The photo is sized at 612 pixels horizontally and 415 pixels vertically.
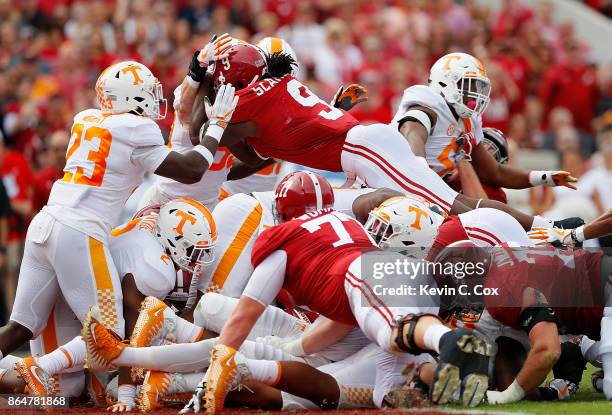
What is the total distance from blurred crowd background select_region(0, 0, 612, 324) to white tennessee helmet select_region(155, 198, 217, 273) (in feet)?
16.1

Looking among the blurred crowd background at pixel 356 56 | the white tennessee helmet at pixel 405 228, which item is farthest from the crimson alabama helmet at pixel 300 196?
the blurred crowd background at pixel 356 56

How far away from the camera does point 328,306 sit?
20.0 feet

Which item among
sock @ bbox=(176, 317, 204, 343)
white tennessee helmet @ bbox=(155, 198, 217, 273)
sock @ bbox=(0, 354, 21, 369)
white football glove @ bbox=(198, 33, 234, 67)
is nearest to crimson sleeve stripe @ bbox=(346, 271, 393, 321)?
sock @ bbox=(176, 317, 204, 343)

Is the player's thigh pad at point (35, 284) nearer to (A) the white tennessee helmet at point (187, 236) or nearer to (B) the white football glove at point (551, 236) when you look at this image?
(A) the white tennessee helmet at point (187, 236)

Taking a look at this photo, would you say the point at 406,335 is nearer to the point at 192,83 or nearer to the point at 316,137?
the point at 316,137

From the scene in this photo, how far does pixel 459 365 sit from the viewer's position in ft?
17.6

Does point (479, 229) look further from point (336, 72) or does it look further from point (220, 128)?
point (336, 72)

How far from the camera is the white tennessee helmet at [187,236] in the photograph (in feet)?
23.1

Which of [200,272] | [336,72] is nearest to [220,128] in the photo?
[200,272]

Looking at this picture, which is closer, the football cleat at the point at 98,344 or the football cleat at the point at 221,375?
the football cleat at the point at 221,375

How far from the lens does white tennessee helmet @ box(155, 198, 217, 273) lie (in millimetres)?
7039

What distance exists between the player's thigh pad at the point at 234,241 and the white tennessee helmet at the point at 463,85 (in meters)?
1.57

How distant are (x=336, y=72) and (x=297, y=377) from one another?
869cm

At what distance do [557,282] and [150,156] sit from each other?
2395 mm
